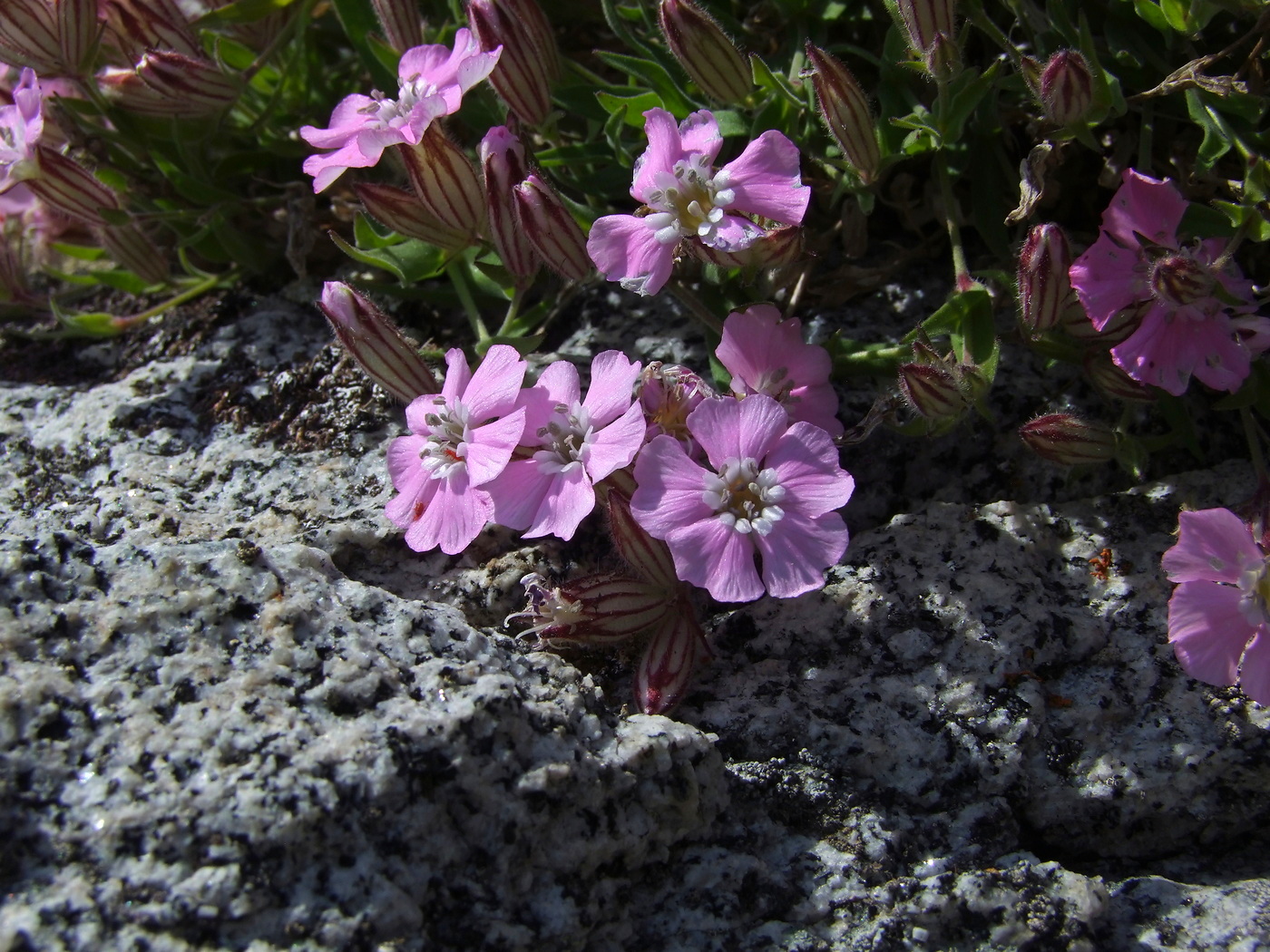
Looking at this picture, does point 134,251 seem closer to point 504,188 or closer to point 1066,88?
point 504,188

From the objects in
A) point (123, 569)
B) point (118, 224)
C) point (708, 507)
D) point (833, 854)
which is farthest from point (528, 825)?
point (118, 224)

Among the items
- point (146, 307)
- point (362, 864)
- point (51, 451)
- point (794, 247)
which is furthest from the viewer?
point (146, 307)

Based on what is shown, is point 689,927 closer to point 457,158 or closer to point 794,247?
point 794,247

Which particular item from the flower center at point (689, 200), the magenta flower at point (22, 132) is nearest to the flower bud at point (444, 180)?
the flower center at point (689, 200)

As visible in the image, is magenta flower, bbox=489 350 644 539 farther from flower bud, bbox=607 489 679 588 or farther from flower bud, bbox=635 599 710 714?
flower bud, bbox=635 599 710 714

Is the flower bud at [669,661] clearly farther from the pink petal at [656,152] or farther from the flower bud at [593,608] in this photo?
the pink petal at [656,152]

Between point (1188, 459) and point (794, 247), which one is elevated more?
point (794, 247)

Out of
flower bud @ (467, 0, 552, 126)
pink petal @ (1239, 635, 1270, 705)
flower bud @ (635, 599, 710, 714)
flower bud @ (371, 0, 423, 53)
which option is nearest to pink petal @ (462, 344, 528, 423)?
flower bud @ (635, 599, 710, 714)

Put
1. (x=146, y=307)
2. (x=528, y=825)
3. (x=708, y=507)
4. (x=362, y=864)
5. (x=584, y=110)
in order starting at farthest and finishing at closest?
1. (x=146, y=307)
2. (x=584, y=110)
3. (x=708, y=507)
4. (x=528, y=825)
5. (x=362, y=864)
